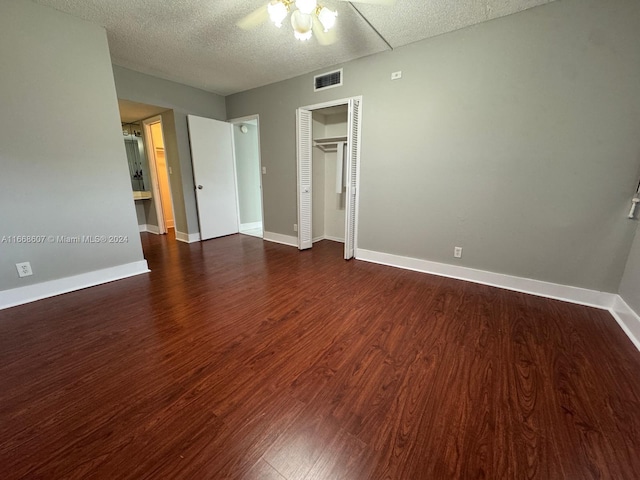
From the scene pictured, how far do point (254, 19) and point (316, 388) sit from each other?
3.03 metres

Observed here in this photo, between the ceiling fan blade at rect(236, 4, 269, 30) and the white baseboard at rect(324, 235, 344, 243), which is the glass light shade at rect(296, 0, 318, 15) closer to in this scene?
the ceiling fan blade at rect(236, 4, 269, 30)

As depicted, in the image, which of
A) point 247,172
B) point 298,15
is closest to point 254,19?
point 298,15

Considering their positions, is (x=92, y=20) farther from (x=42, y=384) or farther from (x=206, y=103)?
(x=42, y=384)

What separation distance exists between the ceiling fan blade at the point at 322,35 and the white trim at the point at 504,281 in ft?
8.14

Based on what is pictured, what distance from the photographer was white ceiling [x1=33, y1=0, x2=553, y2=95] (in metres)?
2.17

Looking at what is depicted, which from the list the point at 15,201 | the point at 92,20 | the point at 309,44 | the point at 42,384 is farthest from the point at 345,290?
the point at 92,20

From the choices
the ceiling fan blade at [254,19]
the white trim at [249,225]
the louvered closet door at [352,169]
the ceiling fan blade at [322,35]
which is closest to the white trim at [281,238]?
the white trim at [249,225]

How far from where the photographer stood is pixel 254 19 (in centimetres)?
232

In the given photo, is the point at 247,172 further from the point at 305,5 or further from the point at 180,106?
the point at 305,5

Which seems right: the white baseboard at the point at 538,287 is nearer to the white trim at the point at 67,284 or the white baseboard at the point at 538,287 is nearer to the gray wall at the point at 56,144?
the white trim at the point at 67,284

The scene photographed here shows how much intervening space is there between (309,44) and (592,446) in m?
3.73

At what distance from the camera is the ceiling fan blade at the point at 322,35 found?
245 centimetres

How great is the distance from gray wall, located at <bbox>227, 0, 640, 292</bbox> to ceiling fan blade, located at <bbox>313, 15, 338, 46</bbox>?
564mm

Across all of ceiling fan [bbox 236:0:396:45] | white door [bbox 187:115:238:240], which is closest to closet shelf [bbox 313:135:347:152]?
ceiling fan [bbox 236:0:396:45]
